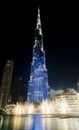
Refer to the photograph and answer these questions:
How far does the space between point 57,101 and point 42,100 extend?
5066 cm

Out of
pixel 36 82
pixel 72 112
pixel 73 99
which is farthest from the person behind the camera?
pixel 36 82

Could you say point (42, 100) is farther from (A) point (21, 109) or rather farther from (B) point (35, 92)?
(A) point (21, 109)

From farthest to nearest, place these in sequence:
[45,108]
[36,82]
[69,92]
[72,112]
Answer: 1. [36,82]
2. [45,108]
3. [69,92]
4. [72,112]

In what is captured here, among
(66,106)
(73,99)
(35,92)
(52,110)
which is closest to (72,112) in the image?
(66,106)

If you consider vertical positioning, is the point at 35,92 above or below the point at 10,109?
above

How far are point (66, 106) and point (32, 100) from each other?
7289 centimetres

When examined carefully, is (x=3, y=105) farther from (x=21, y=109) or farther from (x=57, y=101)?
(x=57, y=101)

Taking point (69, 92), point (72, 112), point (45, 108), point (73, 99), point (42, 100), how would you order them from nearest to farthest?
point (72, 112), point (73, 99), point (69, 92), point (45, 108), point (42, 100)

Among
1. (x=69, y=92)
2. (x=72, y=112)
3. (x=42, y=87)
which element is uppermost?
(x=42, y=87)

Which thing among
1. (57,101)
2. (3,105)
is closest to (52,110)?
(57,101)

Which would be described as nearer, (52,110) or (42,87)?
(52,110)

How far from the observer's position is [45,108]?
162000mm

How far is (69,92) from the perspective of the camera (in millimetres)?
148125

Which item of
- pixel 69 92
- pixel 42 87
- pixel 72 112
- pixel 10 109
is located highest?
pixel 42 87
